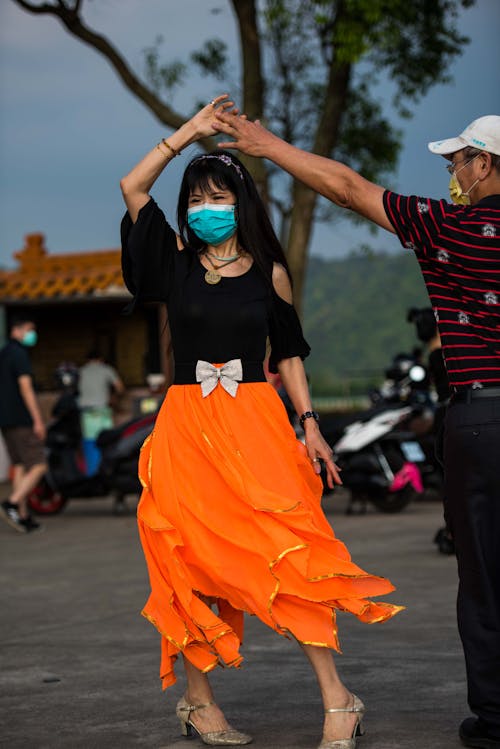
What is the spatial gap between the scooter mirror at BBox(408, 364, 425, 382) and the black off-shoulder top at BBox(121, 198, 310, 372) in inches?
346

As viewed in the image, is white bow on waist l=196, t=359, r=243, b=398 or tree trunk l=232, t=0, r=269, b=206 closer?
white bow on waist l=196, t=359, r=243, b=398

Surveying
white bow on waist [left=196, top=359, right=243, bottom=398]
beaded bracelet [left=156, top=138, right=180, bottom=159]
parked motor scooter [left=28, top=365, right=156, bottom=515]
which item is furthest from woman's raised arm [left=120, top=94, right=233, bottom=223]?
parked motor scooter [left=28, top=365, right=156, bottom=515]

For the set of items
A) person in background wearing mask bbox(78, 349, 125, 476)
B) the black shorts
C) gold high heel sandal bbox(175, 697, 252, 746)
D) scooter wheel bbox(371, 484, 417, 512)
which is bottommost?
scooter wheel bbox(371, 484, 417, 512)

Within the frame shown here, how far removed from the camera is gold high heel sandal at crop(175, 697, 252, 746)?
5.15 meters

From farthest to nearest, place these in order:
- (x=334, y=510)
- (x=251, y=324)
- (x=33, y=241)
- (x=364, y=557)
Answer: (x=33, y=241)
(x=334, y=510)
(x=364, y=557)
(x=251, y=324)

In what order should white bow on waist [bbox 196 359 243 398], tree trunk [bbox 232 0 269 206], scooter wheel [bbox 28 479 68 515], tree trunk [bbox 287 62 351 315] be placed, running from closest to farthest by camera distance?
white bow on waist [bbox 196 359 243 398] < scooter wheel [bbox 28 479 68 515] < tree trunk [bbox 287 62 351 315] < tree trunk [bbox 232 0 269 206]

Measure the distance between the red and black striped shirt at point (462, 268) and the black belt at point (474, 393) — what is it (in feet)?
0.08


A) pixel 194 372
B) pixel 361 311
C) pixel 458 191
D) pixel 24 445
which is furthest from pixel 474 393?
pixel 361 311

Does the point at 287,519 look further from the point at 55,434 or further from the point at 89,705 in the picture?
the point at 55,434

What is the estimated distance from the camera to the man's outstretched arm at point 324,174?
15.9 feet

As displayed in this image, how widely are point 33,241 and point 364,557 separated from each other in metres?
16.3

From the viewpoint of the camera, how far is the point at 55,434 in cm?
1592

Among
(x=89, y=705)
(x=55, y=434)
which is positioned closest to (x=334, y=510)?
(x=55, y=434)

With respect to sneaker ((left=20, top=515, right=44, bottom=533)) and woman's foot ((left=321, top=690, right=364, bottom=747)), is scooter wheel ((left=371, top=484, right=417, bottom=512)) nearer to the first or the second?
sneaker ((left=20, top=515, right=44, bottom=533))
